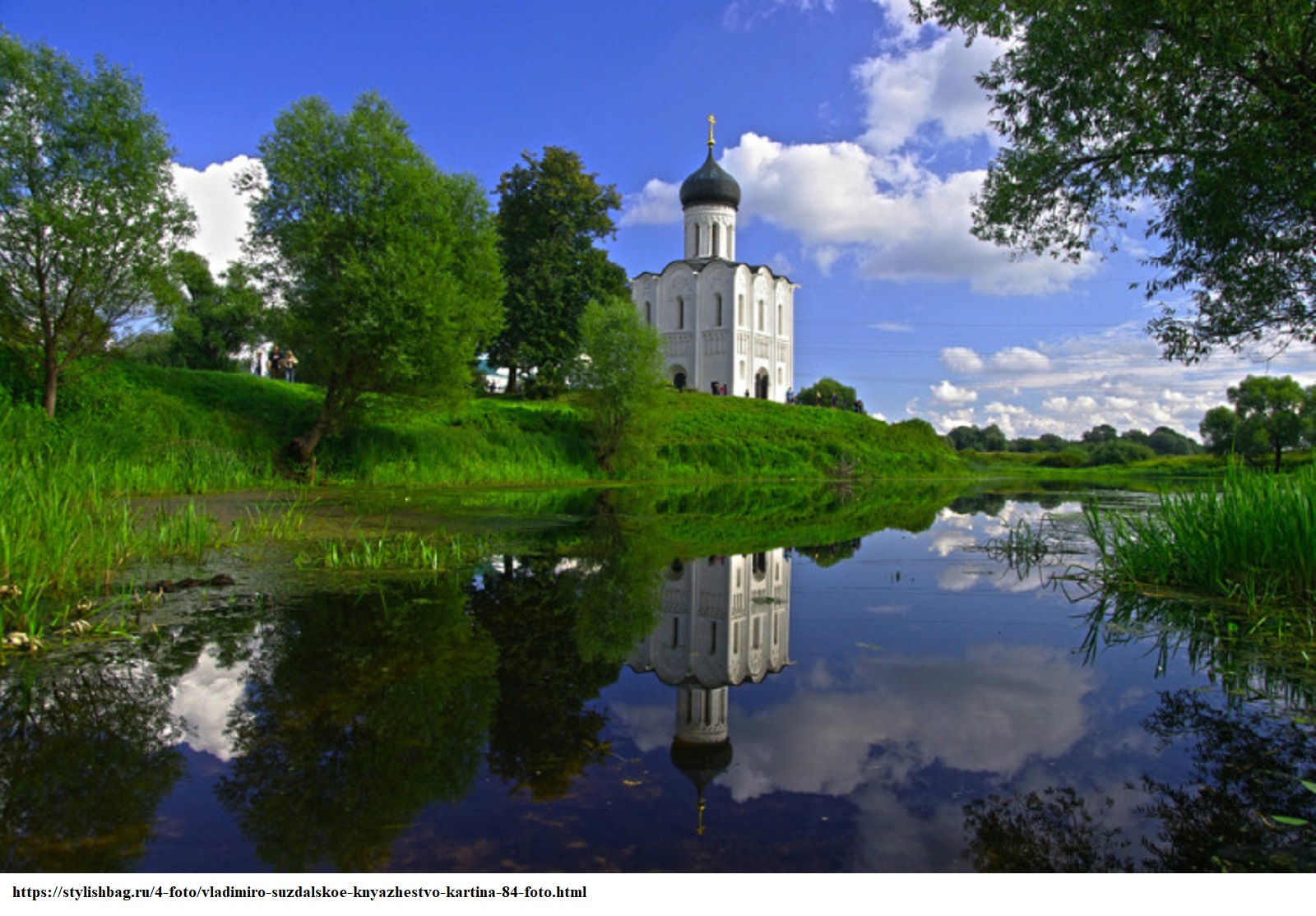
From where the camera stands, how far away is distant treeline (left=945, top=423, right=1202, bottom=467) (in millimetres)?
63281

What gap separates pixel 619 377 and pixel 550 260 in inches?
525

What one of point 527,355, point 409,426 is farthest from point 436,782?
point 527,355

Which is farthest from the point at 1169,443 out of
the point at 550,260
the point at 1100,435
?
the point at 550,260

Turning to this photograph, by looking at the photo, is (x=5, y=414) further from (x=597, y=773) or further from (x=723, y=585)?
(x=597, y=773)

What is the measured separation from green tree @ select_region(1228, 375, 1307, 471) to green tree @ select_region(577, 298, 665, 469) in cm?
2786

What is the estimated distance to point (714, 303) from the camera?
54.4 m

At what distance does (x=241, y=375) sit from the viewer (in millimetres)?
22688

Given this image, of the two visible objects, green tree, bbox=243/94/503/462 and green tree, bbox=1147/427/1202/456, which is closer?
green tree, bbox=243/94/503/462

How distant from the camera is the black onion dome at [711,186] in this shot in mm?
53656

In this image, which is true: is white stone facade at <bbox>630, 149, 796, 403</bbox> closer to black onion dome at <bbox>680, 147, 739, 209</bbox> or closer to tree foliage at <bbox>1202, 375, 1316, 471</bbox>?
black onion dome at <bbox>680, 147, 739, 209</bbox>

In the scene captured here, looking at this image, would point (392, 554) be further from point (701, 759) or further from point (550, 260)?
point (550, 260)

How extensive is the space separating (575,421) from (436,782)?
26028 mm

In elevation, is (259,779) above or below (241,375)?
below

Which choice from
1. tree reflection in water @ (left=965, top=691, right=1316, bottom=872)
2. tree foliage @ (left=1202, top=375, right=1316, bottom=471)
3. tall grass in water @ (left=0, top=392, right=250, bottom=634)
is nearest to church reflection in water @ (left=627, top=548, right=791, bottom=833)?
tree reflection in water @ (left=965, top=691, right=1316, bottom=872)
